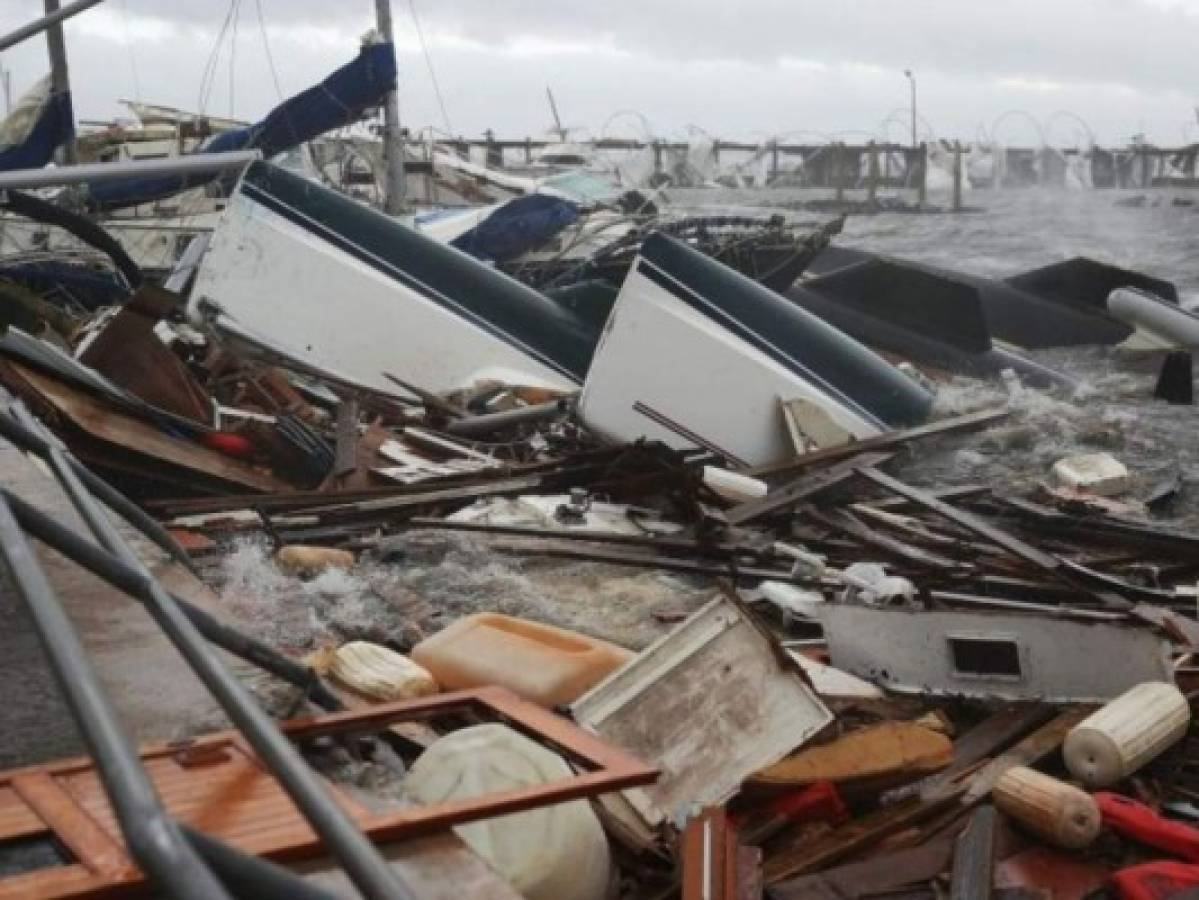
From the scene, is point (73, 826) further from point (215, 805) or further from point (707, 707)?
point (707, 707)

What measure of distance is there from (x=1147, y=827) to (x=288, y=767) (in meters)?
3.06

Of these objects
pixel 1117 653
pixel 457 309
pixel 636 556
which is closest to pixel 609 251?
pixel 457 309

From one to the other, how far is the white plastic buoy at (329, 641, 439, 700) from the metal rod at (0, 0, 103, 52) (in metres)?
Answer: 2.54

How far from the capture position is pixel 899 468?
10094mm

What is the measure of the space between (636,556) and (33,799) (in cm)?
454

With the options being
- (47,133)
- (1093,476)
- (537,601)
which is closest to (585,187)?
(47,133)

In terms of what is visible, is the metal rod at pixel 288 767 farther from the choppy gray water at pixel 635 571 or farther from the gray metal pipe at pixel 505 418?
the gray metal pipe at pixel 505 418

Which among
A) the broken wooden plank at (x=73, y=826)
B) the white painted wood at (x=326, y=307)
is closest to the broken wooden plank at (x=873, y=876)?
the broken wooden plank at (x=73, y=826)

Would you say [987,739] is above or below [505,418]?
below

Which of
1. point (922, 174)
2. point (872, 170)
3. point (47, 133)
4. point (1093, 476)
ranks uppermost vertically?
point (47, 133)

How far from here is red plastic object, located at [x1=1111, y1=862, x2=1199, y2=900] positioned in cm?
349

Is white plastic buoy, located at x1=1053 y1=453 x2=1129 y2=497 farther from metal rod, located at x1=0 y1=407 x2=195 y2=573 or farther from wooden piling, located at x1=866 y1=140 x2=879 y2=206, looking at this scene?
wooden piling, located at x1=866 y1=140 x2=879 y2=206

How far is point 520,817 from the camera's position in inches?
123

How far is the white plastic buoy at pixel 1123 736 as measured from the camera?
4172 mm
